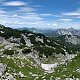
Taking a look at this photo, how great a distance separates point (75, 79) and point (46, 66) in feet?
206

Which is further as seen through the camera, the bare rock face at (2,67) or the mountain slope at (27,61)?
the mountain slope at (27,61)

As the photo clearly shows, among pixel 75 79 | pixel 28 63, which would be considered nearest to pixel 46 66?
pixel 28 63

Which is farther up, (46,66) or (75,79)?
(75,79)

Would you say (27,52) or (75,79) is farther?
(27,52)

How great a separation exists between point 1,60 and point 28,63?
15675 mm

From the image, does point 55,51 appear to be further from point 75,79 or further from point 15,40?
point 75,79

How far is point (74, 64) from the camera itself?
9200 cm

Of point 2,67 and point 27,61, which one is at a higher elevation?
Result: point 2,67

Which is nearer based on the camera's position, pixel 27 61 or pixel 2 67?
pixel 2 67

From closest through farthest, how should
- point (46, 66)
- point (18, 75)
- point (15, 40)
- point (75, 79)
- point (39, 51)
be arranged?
point (75, 79) < point (18, 75) < point (46, 66) < point (39, 51) < point (15, 40)

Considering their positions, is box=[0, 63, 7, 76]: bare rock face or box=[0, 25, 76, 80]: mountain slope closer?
box=[0, 63, 7, 76]: bare rock face

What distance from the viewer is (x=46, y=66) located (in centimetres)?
12125

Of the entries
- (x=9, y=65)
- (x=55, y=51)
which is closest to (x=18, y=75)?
(x=9, y=65)

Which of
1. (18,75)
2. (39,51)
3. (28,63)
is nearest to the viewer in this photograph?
(18,75)
